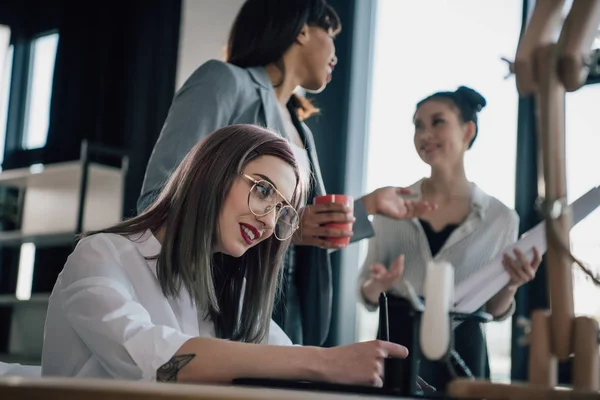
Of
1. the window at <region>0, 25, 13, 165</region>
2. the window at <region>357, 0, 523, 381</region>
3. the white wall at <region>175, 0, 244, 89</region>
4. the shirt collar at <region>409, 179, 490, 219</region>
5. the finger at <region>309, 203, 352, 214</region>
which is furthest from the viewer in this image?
the window at <region>0, 25, 13, 165</region>

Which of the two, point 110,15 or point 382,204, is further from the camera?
point 110,15

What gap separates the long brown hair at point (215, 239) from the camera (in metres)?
1.36

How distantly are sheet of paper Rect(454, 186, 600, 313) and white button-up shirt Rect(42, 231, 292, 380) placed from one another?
838 millimetres

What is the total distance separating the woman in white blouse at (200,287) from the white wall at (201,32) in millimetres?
2376

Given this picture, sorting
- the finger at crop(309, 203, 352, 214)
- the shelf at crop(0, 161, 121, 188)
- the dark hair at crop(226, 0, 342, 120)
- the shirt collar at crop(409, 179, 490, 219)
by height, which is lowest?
the finger at crop(309, 203, 352, 214)

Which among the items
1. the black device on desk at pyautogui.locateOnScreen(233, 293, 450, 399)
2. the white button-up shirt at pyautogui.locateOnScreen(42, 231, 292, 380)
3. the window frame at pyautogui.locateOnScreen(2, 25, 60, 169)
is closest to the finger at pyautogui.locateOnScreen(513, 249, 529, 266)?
the white button-up shirt at pyautogui.locateOnScreen(42, 231, 292, 380)

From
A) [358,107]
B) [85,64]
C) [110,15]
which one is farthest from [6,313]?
[358,107]

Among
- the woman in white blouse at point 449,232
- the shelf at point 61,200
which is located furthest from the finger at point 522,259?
the shelf at point 61,200

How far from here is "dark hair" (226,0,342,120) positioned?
2029 millimetres

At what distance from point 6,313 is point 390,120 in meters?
2.70

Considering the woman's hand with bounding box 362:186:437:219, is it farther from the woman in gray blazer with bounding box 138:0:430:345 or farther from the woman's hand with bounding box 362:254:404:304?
the woman's hand with bounding box 362:254:404:304

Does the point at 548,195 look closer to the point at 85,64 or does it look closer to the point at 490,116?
the point at 490,116

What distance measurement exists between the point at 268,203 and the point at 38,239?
127 inches

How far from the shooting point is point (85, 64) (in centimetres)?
477
